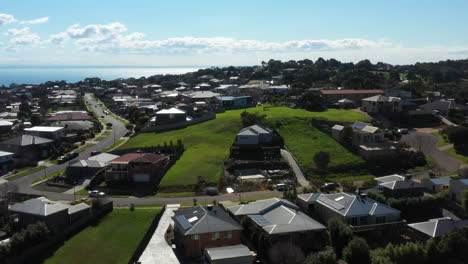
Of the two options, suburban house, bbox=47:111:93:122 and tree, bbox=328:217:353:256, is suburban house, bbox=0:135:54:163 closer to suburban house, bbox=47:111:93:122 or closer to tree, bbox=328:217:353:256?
suburban house, bbox=47:111:93:122

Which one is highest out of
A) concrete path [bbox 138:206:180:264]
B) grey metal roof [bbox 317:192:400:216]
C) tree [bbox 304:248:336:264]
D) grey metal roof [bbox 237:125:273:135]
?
grey metal roof [bbox 237:125:273:135]

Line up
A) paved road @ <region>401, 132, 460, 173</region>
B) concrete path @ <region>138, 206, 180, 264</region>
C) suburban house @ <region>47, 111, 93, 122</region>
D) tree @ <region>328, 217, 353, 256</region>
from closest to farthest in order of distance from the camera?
concrete path @ <region>138, 206, 180, 264</region> → tree @ <region>328, 217, 353, 256</region> → paved road @ <region>401, 132, 460, 173</region> → suburban house @ <region>47, 111, 93, 122</region>

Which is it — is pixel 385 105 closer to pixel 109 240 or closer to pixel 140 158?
pixel 140 158

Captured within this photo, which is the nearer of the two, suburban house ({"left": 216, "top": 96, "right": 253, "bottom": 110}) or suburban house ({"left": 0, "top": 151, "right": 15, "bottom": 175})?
suburban house ({"left": 0, "top": 151, "right": 15, "bottom": 175})

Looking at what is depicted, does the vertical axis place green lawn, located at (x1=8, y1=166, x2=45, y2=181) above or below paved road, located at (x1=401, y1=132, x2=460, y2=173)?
below

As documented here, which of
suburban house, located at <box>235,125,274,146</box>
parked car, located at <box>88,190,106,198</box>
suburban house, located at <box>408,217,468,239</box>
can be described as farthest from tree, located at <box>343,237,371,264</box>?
suburban house, located at <box>235,125,274,146</box>

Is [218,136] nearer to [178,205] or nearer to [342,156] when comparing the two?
[342,156]

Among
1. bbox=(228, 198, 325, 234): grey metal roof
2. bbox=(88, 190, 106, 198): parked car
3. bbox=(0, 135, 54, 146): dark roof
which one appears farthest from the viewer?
bbox=(0, 135, 54, 146): dark roof
